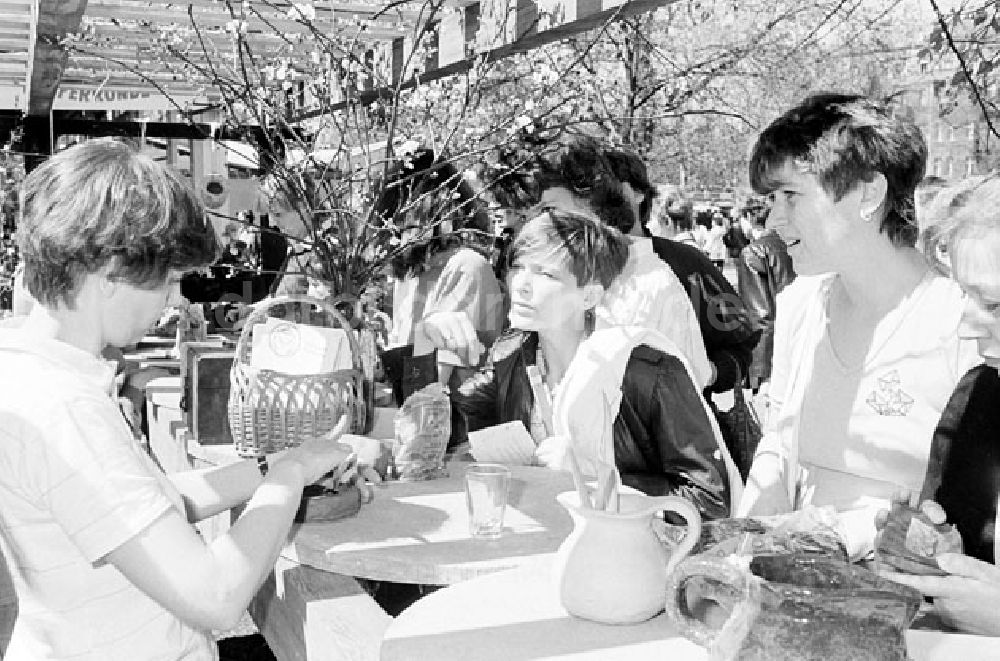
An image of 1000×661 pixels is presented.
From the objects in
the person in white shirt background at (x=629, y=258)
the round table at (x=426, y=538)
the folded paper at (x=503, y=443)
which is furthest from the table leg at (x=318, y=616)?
the person in white shirt background at (x=629, y=258)

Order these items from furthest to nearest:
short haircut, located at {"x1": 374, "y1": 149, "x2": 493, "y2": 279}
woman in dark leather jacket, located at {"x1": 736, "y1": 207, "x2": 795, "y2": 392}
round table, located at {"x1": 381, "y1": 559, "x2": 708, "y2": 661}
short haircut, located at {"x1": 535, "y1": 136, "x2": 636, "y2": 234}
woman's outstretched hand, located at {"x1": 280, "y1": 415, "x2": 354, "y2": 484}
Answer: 1. woman in dark leather jacket, located at {"x1": 736, "y1": 207, "x2": 795, "y2": 392}
2. short haircut, located at {"x1": 535, "y1": 136, "x2": 636, "y2": 234}
3. short haircut, located at {"x1": 374, "y1": 149, "x2": 493, "y2": 279}
4. woman's outstretched hand, located at {"x1": 280, "y1": 415, "x2": 354, "y2": 484}
5. round table, located at {"x1": 381, "y1": 559, "x2": 708, "y2": 661}

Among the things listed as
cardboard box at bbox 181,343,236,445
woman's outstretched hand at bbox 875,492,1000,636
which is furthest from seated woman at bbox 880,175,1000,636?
cardboard box at bbox 181,343,236,445

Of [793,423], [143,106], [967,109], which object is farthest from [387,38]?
[793,423]

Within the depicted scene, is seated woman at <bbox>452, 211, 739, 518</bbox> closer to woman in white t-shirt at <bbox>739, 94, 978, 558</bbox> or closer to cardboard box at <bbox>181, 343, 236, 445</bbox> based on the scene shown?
woman in white t-shirt at <bbox>739, 94, 978, 558</bbox>

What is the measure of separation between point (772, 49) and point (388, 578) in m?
11.6

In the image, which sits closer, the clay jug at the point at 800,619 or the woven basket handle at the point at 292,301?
the clay jug at the point at 800,619

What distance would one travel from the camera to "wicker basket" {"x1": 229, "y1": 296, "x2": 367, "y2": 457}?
2299 millimetres

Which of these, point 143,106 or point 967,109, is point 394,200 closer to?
point 967,109

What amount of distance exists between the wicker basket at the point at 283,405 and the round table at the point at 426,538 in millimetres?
214

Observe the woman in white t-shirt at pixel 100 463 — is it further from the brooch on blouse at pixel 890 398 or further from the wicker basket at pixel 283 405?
the brooch on blouse at pixel 890 398

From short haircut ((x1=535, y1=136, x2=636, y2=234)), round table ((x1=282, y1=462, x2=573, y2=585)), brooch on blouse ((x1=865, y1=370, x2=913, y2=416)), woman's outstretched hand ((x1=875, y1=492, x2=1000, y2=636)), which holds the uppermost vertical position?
short haircut ((x1=535, y1=136, x2=636, y2=234))

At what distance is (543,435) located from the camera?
2717 millimetres

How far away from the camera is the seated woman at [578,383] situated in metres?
2.26

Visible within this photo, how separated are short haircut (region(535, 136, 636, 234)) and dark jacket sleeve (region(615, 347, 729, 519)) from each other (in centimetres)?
98
